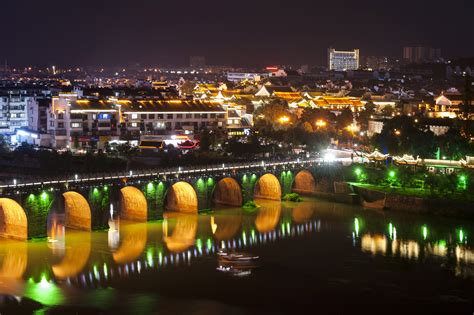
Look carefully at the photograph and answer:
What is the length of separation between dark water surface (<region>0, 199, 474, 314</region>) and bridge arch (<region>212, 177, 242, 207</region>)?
Result: 89.0 inches

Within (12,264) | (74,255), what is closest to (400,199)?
(74,255)

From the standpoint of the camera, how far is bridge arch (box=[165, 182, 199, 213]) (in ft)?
112

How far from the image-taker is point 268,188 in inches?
1523

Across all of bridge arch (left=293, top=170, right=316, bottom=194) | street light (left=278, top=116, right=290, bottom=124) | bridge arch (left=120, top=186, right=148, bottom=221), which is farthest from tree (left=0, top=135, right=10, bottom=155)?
bridge arch (left=120, top=186, right=148, bottom=221)

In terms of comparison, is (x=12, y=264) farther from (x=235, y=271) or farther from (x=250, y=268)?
(x=250, y=268)

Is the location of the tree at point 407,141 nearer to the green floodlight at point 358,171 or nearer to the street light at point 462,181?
the green floodlight at point 358,171

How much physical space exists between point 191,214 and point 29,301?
12.2 metres

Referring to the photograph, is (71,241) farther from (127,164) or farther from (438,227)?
(127,164)

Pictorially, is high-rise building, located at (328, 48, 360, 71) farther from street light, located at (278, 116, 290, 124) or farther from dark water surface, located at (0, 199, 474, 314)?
dark water surface, located at (0, 199, 474, 314)

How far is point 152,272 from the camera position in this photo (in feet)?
83.6

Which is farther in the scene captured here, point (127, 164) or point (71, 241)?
point (127, 164)

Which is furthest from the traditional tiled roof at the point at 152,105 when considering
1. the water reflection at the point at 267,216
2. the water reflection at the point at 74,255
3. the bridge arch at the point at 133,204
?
the water reflection at the point at 74,255

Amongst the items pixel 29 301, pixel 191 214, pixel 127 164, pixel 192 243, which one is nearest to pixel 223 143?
pixel 127 164

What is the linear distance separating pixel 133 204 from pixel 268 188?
7.89 meters
